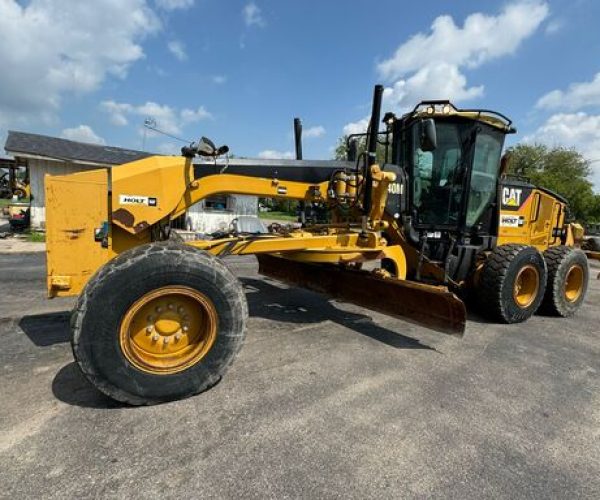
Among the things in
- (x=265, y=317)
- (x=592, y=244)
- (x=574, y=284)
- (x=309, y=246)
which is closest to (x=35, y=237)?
(x=265, y=317)

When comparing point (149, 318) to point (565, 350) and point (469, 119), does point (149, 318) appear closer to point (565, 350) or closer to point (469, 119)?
point (565, 350)

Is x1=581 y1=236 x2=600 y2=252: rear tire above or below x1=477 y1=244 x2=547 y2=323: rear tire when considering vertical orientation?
above

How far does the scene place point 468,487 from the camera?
2.21 meters

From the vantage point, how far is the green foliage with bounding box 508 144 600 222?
1299 inches

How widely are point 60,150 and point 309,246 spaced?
16.2 metres

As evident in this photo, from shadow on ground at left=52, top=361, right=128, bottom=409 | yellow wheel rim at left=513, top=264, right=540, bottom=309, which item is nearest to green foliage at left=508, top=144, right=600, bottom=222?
yellow wheel rim at left=513, top=264, right=540, bottom=309

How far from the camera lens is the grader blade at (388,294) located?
163 inches

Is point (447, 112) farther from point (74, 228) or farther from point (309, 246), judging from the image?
point (74, 228)

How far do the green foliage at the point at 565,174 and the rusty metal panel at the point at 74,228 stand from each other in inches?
1387

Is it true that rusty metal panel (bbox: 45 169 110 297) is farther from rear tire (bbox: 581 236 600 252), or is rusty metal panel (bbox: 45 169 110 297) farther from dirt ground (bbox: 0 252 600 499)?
rear tire (bbox: 581 236 600 252)

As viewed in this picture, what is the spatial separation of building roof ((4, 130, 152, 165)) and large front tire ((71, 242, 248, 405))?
13.9m

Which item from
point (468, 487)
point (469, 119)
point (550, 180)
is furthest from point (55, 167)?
point (550, 180)

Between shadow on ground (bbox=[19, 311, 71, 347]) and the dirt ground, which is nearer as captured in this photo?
the dirt ground

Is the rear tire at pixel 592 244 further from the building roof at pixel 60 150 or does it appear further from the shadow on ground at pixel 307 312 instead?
the building roof at pixel 60 150
